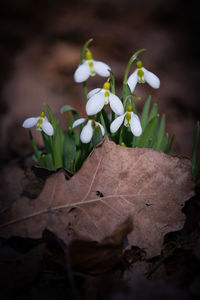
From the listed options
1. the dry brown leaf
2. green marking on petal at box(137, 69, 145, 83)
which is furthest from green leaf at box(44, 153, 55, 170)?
green marking on petal at box(137, 69, 145, 83)

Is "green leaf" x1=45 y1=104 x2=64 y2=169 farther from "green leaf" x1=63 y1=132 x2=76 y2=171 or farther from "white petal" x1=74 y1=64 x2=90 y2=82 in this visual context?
"white petal" x1=74 y1=64 x2=90 y2=82

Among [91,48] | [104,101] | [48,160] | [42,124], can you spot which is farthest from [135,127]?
[91,48]

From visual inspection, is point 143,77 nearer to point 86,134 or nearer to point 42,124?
point 86,134

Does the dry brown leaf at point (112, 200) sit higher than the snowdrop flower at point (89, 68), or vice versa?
the snowdrop flower at point (89, 68)

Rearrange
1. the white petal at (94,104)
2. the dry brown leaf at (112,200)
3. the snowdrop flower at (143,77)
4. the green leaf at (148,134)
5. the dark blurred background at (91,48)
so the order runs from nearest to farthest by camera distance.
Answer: the dry brown leaf at (112,200) → the white petal at (94,104) → the snowdrop flower at (143,77) → the green leaf at (148,134) → the dark blurred background at (91,48)

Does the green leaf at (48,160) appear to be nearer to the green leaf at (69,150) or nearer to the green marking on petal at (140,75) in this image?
the green leaf at (69,150)

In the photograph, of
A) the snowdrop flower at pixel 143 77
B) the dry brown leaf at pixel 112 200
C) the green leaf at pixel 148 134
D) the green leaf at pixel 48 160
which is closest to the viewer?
the dry brown leaf at pixel 112 200

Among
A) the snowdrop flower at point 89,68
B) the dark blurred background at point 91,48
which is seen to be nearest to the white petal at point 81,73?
the snowdrop flower at point 89,68
